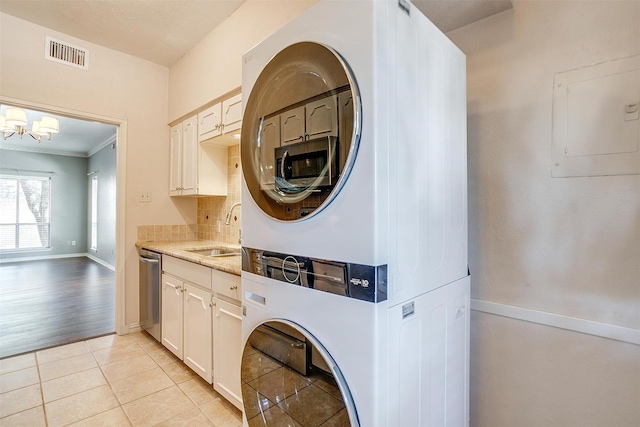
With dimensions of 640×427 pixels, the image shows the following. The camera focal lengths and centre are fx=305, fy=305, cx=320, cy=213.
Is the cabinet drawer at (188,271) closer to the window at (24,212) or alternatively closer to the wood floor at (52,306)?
the wood floor at (52,306)

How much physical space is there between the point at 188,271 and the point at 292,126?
1526 mm

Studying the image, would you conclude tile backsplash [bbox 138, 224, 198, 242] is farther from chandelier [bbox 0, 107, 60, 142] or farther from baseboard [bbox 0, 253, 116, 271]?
baseboard [bbox 0, 253, 116, 271]

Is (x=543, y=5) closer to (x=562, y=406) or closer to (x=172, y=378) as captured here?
(x=562, y=406)

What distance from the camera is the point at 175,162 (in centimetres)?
315

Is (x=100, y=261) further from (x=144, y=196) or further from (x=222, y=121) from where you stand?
(x=222, y=121)

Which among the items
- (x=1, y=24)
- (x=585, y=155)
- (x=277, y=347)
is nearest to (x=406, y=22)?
(x=585, y=155)

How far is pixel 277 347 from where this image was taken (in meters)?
1.17

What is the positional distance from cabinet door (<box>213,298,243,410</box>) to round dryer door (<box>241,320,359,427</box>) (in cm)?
41

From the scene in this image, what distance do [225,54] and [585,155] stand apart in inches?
93.8

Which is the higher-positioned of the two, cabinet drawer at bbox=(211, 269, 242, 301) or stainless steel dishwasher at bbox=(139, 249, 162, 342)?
cabinet drawer at bbox=(211, 269, 242, 301)

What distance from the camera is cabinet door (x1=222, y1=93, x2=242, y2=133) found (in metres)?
2.32

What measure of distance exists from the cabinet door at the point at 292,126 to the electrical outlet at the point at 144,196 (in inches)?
98.7

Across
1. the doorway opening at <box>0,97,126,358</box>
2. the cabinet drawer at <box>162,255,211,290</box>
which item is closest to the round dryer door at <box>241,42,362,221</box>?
the cabinet drawer at <box>162,255,211,290</box>

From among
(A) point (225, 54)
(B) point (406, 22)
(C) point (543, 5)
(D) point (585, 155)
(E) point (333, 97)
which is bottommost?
(D) point (585, 155)
